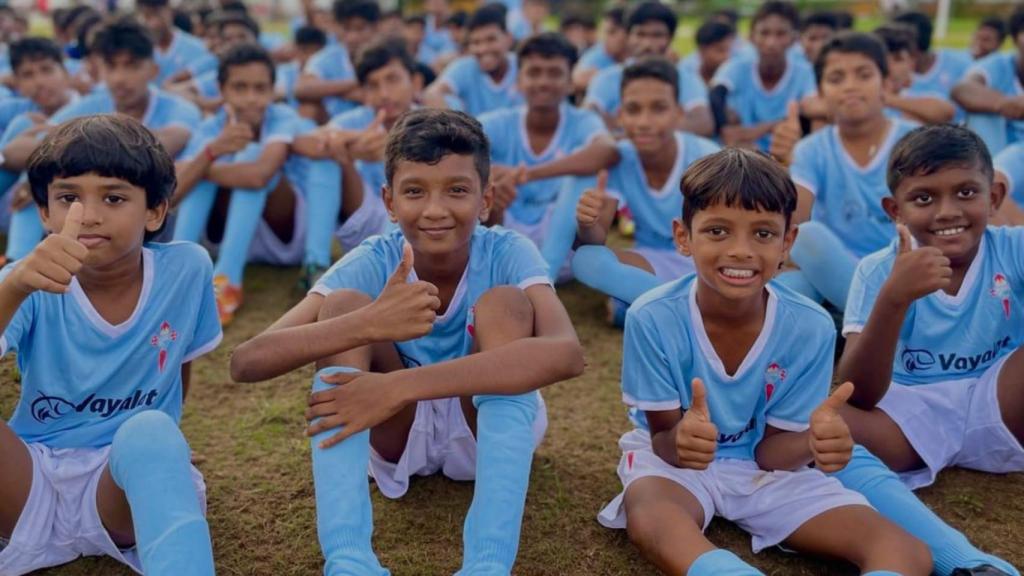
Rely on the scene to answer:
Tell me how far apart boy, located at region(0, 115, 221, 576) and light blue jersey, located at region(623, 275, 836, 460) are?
3.59ft

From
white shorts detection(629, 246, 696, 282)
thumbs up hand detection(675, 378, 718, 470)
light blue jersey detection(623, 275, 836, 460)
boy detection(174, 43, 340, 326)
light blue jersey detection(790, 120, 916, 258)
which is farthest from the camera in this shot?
boy detection(174, 43, 340, 326)

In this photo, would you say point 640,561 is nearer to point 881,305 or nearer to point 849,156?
point 881,305

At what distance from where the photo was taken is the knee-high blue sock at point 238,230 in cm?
429

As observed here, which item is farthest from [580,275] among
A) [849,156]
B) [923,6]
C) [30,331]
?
[923,6]

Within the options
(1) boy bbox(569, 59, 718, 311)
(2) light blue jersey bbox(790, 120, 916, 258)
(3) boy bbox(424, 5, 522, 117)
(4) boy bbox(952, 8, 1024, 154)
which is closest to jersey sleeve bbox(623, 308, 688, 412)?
(1) boy bbox(569, 59, 718, 311)

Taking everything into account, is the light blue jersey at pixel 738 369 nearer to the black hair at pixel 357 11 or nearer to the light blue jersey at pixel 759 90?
the light blue jersey at pixel 759 90

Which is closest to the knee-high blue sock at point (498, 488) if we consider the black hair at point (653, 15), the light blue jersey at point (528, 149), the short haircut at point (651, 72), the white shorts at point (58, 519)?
the white shorts at point (58, 519)

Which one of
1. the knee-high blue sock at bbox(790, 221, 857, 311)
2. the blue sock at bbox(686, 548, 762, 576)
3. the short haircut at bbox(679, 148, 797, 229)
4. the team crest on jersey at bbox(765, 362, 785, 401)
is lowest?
the blue sock at bbox(686, 548, 762, 576)

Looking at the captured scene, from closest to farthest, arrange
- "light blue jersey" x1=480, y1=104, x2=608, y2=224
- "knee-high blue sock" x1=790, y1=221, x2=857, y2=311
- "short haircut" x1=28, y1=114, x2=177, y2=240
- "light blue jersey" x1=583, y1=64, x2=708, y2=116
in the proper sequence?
"short haircut" x1=28, y1=114, x2=177, y2=240 → "knee-high blue sock" x1=790, y1=221, x2=857, y2=311 → "light blue jersey" x1=480, y1=104, x2=608, y2=224 → "light blue jersey" x1=583, y1=64, x2=708, y2=116

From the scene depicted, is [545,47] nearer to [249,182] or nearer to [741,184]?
[249,182]

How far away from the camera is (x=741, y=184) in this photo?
90.5 inches

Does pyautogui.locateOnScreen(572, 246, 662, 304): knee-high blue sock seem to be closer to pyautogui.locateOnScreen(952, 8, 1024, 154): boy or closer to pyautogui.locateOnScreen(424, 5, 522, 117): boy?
pyautogui.locateOnScreen(952, 8, 1024, 154): boy

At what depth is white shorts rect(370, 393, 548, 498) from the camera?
8.16 ft

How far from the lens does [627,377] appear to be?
7.86ft
